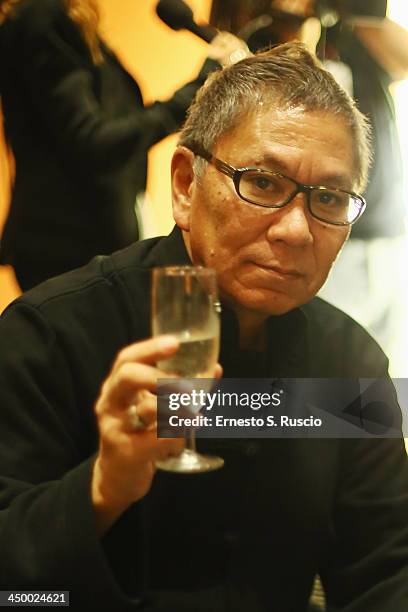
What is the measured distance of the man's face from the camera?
51.7 inches

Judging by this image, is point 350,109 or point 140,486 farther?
point 350,109

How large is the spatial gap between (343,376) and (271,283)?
27 centimetres

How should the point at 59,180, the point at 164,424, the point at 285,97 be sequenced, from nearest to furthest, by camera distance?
the point at 164,424
the point at 285,97
the point at 59,180

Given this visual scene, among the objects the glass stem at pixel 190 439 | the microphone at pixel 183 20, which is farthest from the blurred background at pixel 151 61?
the glass stem at pixel 190 439

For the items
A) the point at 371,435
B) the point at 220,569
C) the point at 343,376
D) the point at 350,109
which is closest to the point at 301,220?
the point at 350,109

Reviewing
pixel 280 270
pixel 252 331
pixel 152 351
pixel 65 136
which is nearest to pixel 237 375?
pixel 252 331

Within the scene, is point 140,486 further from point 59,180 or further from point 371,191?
point 371,191

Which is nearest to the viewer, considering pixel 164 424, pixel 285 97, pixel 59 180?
pixel 164 424

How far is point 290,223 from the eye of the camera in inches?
52.4

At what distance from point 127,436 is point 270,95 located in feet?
2.17

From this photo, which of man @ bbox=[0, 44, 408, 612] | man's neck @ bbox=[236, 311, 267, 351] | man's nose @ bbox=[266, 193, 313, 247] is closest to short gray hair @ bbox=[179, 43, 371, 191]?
man @ bbox=[0, 44, 408, 612]

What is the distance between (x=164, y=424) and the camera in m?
1.09

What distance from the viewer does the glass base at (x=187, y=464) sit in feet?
3.68

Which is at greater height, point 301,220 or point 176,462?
point 301,220
